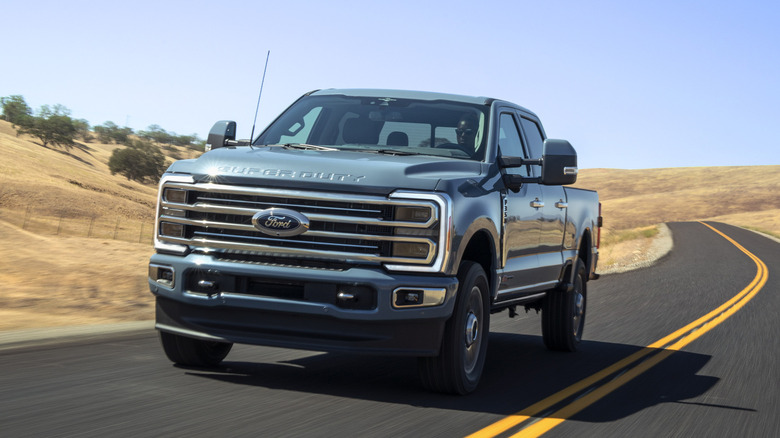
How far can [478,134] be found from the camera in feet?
25.4

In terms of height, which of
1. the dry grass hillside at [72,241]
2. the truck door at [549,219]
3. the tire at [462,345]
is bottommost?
the dry grass hillside at [72,241]

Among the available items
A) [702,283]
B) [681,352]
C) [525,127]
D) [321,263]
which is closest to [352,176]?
[321,263]

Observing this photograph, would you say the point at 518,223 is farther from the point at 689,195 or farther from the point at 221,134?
the point at 689,195

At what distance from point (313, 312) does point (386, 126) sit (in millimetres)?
2240

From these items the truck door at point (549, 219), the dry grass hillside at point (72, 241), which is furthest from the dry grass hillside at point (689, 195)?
the truck door at point (549, 219)

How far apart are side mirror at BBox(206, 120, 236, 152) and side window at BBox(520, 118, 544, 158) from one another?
2.72 meters

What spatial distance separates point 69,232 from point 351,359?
72.3 ft

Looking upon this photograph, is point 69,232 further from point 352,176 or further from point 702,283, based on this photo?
point 352,176

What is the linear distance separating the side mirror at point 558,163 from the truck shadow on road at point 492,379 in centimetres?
162

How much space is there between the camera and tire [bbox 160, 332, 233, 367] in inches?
279

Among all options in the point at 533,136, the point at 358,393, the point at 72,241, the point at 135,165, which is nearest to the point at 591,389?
the point at 358,393

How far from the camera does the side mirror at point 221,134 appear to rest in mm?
7816

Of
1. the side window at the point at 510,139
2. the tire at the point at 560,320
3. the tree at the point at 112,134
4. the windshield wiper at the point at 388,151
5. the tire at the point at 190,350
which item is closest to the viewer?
the tire at the point at 190,350

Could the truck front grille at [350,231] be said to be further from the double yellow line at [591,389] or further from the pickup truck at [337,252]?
the double yellow line at [591,389]
